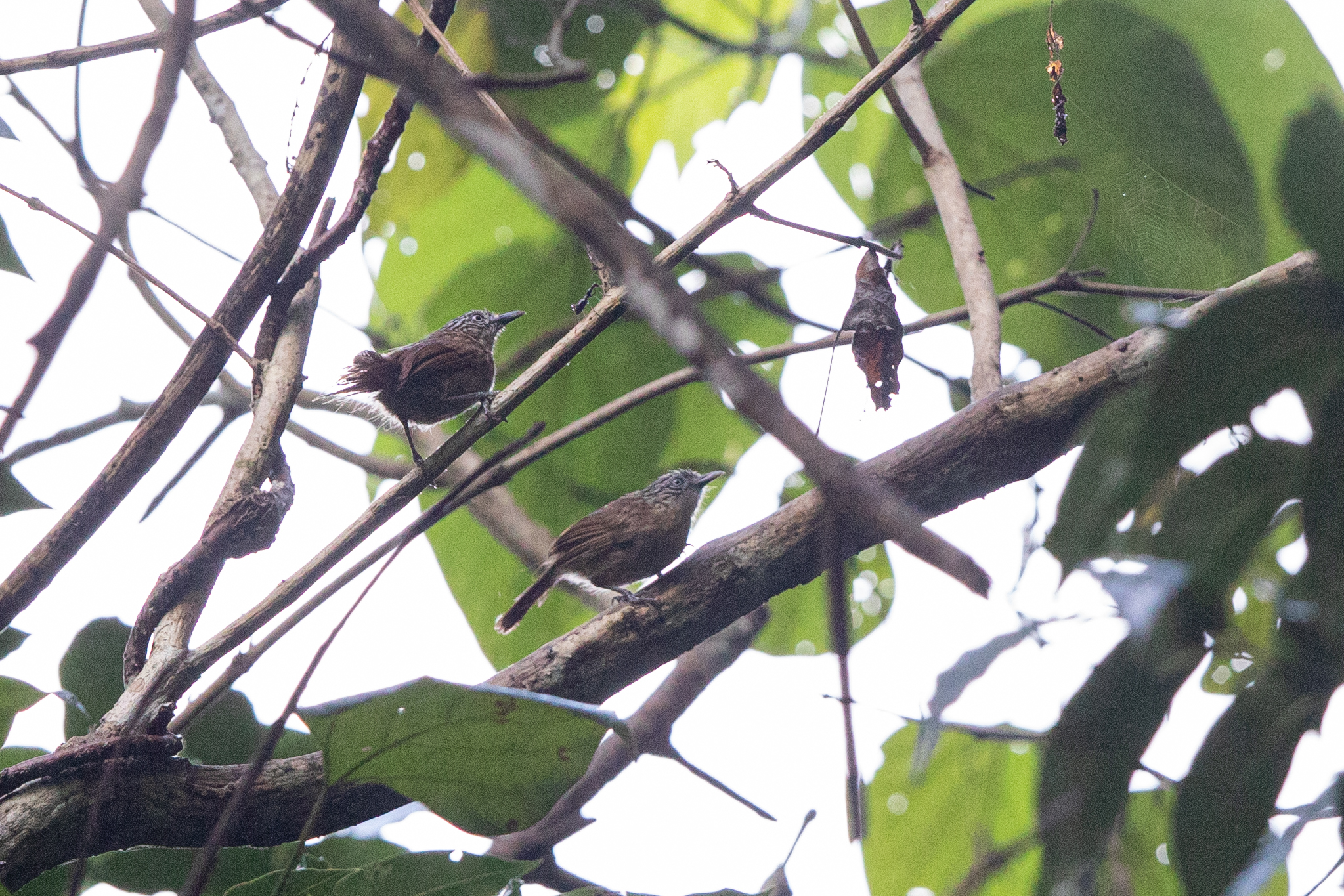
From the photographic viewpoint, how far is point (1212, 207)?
81.2 inches

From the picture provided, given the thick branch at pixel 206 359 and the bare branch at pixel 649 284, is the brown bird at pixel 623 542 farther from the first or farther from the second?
the bare branch at pixel 649 284

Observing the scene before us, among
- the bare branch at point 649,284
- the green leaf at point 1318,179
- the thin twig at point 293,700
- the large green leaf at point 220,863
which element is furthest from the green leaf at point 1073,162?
the large green leaf at point 220,863

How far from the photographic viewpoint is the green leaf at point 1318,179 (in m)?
0.78

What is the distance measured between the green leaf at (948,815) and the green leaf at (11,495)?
179 cm

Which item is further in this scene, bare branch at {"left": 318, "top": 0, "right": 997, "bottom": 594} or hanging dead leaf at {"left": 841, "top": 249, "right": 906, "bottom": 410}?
hanging dead leaf at {"left": 841, "top": 249, "right": 906, "bottom": 410}

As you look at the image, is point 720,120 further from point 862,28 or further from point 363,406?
point 363,406

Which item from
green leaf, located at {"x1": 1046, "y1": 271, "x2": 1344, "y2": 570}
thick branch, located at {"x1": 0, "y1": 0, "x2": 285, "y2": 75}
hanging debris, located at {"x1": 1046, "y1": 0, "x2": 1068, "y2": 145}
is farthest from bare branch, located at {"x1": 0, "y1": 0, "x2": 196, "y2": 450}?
hanging debris, located at {"x1": 1046, "y1": 0, "x2": 1068, "y2": 145}

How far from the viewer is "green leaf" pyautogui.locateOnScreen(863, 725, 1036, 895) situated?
7.98 ft

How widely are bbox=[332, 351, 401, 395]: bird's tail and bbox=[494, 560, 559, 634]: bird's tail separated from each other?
0.56 meters

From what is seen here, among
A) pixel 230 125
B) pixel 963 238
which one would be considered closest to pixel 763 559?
pixel 963 238

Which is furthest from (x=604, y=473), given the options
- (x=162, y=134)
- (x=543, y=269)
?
(x=162, y=134)

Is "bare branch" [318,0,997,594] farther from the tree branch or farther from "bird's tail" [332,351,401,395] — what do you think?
"bird's tail" [332,351,401,395]

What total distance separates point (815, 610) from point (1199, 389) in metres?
2.11

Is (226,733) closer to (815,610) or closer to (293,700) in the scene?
(293,700)
